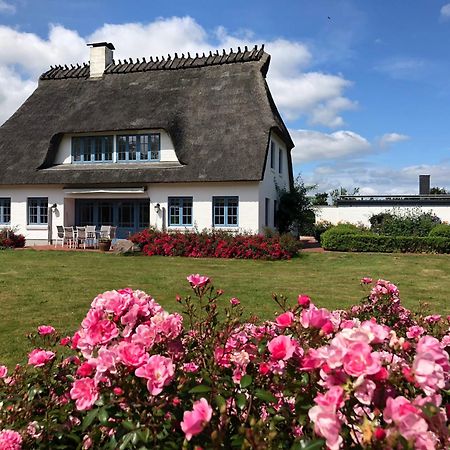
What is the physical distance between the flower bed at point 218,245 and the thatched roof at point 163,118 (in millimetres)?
2900

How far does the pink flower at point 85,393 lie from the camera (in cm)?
166

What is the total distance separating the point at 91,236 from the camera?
808 inches

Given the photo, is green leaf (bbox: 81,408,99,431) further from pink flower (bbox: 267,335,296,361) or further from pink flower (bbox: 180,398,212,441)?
pink flower (bbox: 267,335,296,361)

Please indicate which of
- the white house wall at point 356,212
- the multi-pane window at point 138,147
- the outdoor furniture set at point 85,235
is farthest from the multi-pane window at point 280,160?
the white house wall at point 356,212

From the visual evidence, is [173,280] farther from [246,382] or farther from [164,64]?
[164,64]

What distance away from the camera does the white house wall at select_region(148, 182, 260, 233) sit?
19.5m

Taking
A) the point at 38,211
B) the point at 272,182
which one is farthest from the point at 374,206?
the point at 38,211

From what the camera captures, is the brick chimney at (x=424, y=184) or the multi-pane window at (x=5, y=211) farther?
the brick chimney at (x=424, y=184)

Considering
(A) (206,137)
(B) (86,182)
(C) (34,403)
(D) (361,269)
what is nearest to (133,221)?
(B) (86,182)

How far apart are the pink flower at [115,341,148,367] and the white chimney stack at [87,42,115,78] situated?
25.8m

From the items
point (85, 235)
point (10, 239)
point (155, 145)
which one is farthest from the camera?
point (155, 145)

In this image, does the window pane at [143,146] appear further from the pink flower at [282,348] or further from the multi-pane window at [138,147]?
the pink flower at [282,348]

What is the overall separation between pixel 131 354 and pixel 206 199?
725 inches

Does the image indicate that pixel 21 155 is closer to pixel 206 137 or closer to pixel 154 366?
pixel 206 137
